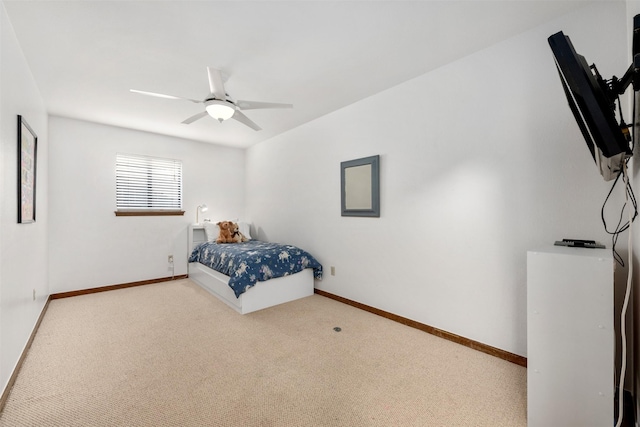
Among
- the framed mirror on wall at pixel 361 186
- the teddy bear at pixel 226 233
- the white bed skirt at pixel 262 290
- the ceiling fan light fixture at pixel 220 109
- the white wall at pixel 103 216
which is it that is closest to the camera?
the ceiling fan light fixture at pixel 220 109

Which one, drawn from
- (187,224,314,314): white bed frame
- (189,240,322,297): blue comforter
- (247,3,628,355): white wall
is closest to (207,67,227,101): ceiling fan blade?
(247,3,628,355): white wall

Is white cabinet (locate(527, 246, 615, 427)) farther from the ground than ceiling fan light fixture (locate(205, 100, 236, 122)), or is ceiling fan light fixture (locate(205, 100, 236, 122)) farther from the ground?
ceiling fan light fixture (locate(205, 100, 236, 122))

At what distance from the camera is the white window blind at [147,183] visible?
165 inches

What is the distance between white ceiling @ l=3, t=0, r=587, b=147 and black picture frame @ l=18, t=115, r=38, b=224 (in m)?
0.64

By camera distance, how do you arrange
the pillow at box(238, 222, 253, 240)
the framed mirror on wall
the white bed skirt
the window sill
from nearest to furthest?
the framed mirror on wall → the white bed skirt → the window sill → the pillow at box(238, 222, 253, 240)

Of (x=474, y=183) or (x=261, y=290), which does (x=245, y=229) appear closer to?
(x=261, y=290)

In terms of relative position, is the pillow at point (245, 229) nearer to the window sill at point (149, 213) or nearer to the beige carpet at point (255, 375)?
the window sill at point (149, 213)

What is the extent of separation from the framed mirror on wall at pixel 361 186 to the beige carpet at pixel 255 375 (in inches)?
47.0

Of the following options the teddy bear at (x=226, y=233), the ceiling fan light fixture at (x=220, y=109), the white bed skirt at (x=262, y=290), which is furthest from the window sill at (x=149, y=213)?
the ceiling fan light fixture at (x=220, y=109)

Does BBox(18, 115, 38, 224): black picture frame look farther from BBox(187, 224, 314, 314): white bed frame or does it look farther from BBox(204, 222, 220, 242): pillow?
BBox(204, 222, 220, 242): pillow

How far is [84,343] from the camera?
240cm

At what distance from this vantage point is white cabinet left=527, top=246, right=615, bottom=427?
1.30 metres

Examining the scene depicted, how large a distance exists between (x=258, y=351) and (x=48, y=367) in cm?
151

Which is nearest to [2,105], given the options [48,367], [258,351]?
[48,367]
